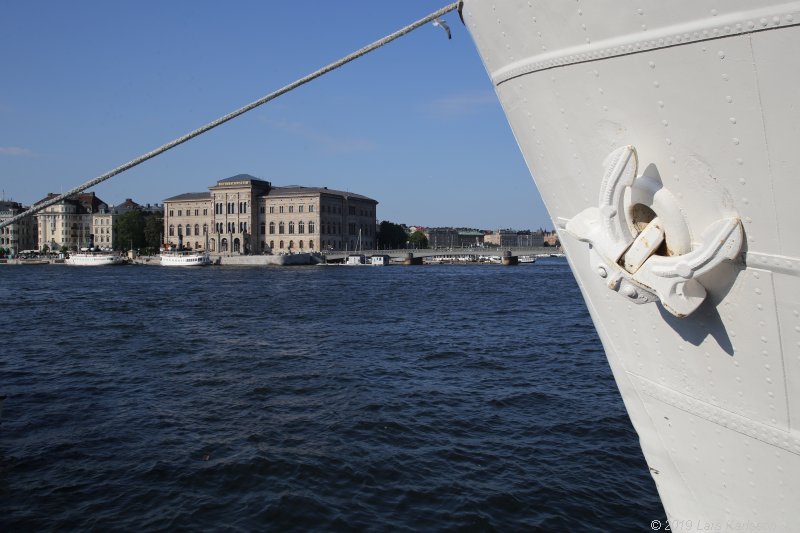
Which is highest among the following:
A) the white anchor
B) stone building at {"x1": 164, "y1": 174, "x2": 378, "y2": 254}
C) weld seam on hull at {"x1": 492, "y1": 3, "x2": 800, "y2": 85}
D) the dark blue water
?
stone building at {"x1": 164, "y1": 174, "x2": 378, "y2": 254}

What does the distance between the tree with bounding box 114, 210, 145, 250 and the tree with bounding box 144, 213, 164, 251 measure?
3.64ft

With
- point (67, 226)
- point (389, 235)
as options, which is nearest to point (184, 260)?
point (389, 235)

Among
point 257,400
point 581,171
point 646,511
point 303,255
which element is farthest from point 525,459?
point 303,255

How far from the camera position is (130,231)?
139m

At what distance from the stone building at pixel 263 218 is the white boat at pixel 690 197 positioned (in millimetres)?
120163

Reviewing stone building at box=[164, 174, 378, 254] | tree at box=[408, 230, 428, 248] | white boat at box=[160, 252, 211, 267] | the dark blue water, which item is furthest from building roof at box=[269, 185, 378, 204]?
the dark blue water

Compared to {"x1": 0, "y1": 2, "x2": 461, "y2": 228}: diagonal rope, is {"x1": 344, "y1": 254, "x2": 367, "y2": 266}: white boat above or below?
below

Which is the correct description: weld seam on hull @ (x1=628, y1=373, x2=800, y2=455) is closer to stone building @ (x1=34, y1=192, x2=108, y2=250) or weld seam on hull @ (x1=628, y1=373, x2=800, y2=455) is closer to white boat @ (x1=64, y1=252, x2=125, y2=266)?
white boat @ (x1=64, y1=252, x2=125, y2=266)

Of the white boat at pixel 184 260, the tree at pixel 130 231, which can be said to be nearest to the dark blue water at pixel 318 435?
the white boat at pixel 184 260

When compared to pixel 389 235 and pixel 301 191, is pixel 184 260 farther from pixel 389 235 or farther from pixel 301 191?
pixel 389 235

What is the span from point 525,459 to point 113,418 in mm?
8035

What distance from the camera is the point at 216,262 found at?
11325 centimetres

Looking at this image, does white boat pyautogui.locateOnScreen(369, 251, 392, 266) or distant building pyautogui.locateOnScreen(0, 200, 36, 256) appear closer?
white boat pyautogui.locateOnScreen(369, 251, 392, 266)

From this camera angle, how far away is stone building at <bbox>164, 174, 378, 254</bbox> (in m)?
124
